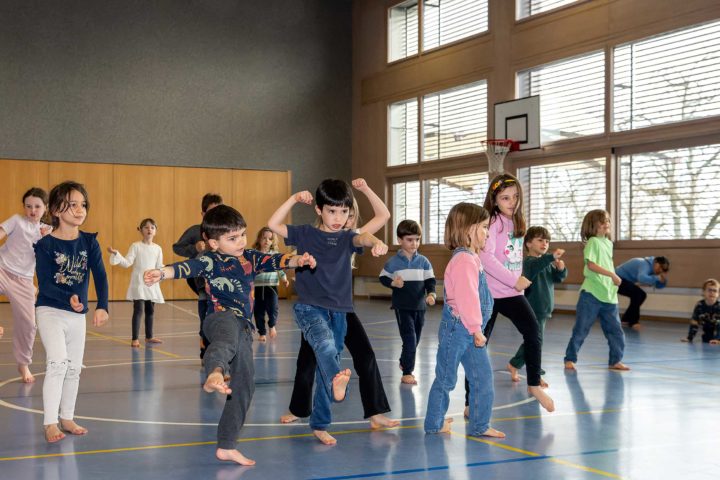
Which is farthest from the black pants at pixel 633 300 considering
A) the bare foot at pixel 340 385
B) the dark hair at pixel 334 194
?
the bare foot at pixel 340 385

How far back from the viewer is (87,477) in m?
3.86

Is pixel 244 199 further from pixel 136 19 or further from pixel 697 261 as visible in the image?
pixel 697 261

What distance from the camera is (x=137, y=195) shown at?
64.2ft

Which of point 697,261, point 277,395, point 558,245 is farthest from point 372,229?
point 558,245

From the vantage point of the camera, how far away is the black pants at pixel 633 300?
13414 mm

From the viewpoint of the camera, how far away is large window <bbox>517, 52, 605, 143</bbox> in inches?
601

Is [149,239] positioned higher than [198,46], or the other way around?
[198,46]

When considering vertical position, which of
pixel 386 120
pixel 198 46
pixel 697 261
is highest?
pixel 198 46

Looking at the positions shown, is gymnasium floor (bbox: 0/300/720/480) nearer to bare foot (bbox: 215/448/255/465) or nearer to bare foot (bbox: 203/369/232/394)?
bare foot (bbox: 215/448/255/465)

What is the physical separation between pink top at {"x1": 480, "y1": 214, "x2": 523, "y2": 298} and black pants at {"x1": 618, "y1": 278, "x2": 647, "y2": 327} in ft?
27.6

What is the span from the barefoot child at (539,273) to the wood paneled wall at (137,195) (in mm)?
13316

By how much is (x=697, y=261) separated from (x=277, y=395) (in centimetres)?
927

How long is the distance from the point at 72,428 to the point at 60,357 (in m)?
0.42

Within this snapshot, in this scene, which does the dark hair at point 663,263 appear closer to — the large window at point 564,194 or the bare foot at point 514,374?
the large window at point 564,194
